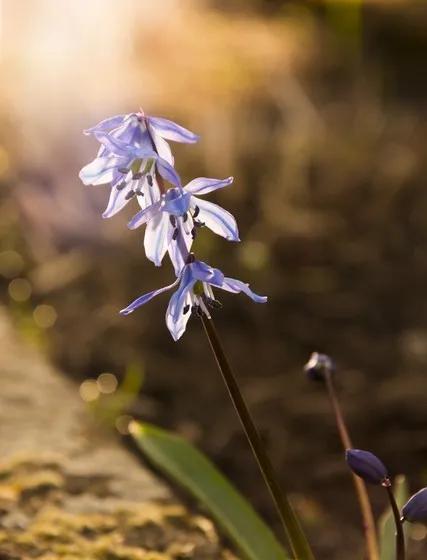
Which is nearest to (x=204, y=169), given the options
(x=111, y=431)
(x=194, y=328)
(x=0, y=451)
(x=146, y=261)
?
(x=146, y=261)

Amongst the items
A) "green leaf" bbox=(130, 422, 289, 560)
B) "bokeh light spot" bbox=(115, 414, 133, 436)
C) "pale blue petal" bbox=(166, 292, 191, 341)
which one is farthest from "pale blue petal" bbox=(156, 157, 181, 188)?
"bokeh light spot" bbox=(115, 414, 133, 436)

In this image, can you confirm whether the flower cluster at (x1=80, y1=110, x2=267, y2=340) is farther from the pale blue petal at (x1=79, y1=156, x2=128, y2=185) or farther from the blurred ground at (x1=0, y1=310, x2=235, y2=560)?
the blurred ground at (x1=0, y1=310, x2=235, y2=560)

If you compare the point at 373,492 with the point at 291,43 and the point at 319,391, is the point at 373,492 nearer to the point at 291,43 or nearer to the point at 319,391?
the point at 319,391

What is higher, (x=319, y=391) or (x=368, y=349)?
(x=368, y=349)

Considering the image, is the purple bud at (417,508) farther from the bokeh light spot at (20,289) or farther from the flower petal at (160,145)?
the bokeh light spot at (20,289)

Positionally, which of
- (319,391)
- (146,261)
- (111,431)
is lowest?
(111,431)

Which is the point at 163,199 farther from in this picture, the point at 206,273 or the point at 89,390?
the point at 89,390
